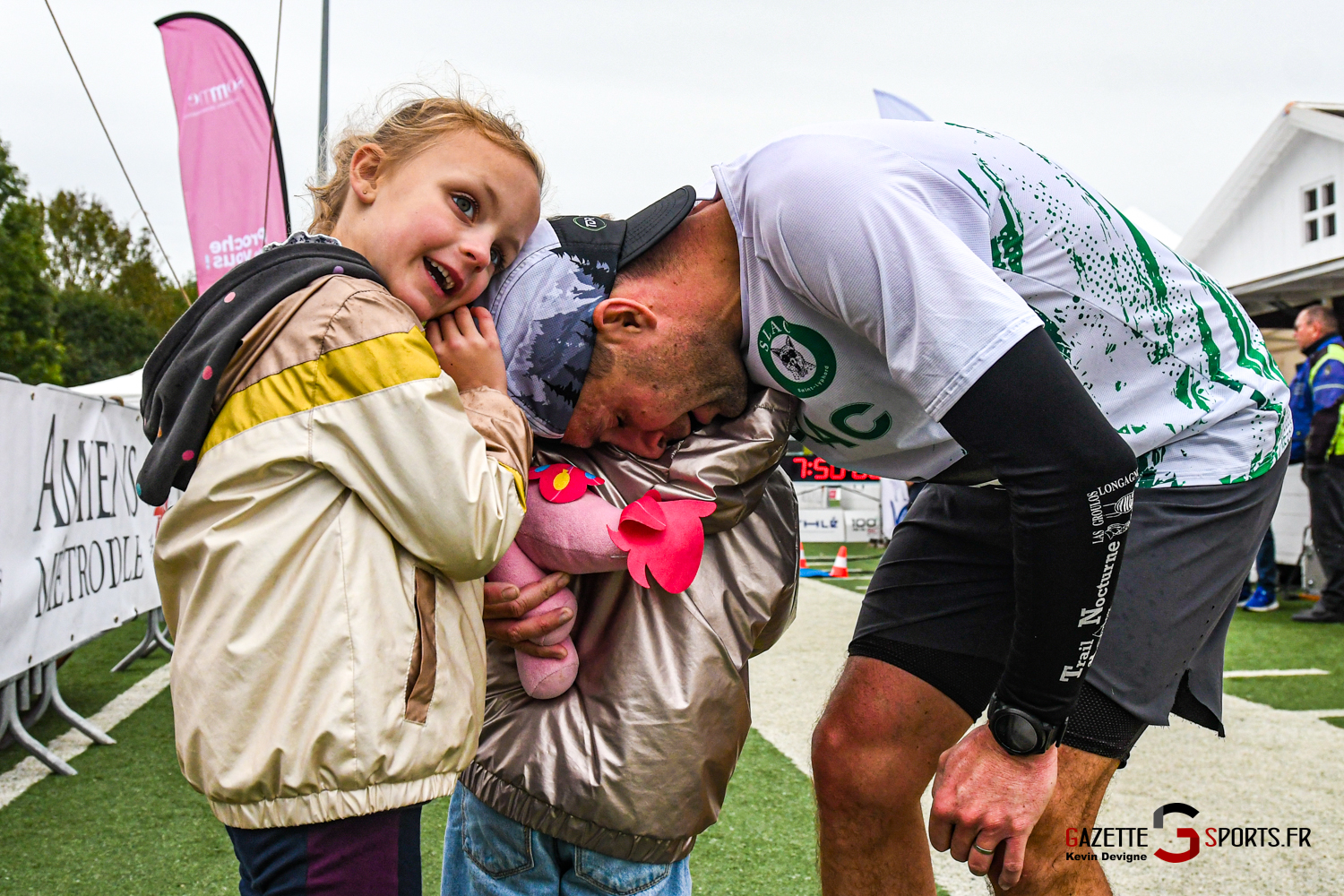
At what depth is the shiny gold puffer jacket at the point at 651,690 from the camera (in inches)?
67.3

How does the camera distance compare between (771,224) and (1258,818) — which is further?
(1258,818)

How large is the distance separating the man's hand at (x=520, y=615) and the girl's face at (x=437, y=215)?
49 centimetres

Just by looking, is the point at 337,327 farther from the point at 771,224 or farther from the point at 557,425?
the point at 771,224

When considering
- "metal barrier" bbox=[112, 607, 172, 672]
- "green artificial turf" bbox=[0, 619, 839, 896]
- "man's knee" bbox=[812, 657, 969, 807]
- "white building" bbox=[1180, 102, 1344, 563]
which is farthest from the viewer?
"white building" bbox=[1180, 102, 1344, 563]

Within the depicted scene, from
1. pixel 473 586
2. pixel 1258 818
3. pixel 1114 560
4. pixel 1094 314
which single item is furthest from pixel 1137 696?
pixel 1258 818

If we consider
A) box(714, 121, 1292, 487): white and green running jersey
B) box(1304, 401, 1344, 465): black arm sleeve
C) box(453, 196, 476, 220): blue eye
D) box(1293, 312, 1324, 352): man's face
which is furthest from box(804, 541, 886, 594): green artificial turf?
box(453, 196, 476, 220): blue eye

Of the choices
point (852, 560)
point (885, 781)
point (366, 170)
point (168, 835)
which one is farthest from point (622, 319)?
point (852, 560)

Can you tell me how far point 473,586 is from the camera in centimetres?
154

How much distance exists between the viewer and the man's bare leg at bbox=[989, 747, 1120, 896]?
1.79 m

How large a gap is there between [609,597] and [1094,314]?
0.97 meters

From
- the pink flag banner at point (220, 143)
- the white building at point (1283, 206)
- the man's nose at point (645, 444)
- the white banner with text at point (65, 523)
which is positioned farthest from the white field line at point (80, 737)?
the white building at point (1283, 206)

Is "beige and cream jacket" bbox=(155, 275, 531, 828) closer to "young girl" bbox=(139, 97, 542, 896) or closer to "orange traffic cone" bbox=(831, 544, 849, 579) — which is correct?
"young girl" bbox=(139, 97, 542, 896)

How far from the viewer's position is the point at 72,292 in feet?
132

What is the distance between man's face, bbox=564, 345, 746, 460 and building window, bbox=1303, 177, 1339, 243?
16.8 metres
